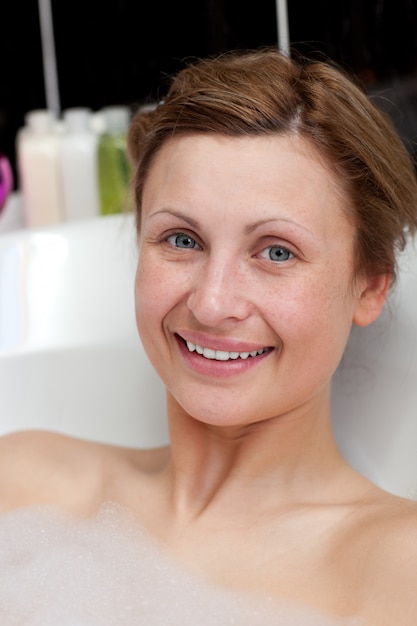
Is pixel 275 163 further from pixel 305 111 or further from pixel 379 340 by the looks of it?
pixel 379 340

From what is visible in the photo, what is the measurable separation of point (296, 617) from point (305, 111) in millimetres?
563

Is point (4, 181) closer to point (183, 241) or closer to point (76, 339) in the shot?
point (76, 339)

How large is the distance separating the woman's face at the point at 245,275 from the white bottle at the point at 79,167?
0.86 meters

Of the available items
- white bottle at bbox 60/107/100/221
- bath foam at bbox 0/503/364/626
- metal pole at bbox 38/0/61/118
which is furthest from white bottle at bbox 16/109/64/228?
bath foam at bbox 0/503/364/626

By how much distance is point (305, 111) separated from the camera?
113 cm

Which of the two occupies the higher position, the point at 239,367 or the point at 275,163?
the point at 275,163

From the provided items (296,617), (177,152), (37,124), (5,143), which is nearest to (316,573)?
(296,617)

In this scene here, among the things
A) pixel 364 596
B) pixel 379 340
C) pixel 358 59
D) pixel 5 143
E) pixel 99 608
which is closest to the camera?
pixel 364 596

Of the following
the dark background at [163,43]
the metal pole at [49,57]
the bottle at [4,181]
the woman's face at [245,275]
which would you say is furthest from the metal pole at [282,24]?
the woman's face at [245,275]

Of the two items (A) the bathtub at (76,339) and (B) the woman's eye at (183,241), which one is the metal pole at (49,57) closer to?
(A) the bathtub at (76,339)

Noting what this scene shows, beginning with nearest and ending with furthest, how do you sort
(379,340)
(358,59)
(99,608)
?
(99,608) → (379,340) → (358,59)

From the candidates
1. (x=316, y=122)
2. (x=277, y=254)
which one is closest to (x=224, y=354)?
(x=277, y=254)

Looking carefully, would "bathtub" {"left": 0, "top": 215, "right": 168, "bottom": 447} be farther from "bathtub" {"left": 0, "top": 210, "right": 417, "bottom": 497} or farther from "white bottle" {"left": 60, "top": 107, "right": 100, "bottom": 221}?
"white bottle" {"left": 60, "top": 107, "right": 100, "bottom": 221}

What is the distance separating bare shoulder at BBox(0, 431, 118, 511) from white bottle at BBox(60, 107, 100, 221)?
72cm
